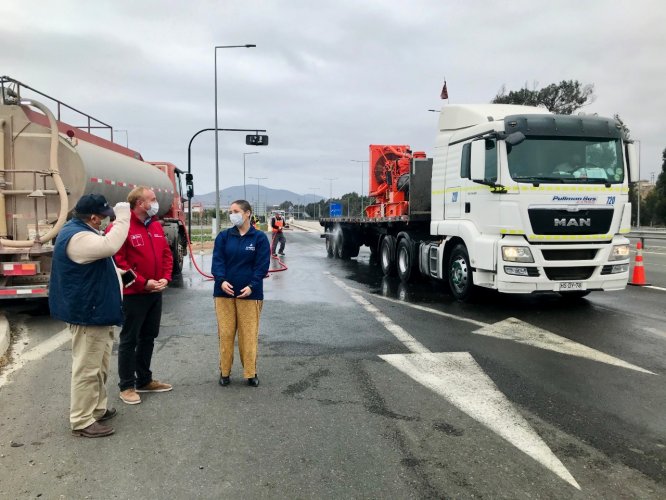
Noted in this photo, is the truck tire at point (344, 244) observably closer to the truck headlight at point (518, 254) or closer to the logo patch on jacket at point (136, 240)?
the truck headlight at point (518, 254)

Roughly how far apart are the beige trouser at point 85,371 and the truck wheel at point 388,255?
9853mm

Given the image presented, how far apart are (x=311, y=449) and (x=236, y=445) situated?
532 mm

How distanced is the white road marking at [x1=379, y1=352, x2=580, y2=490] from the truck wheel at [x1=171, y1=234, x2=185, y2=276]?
10.2m

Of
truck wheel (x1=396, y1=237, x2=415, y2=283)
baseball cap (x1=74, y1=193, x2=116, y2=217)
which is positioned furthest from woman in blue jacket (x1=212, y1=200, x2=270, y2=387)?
truck wheel (x1=396, y1=237, x2=415, y2=283)

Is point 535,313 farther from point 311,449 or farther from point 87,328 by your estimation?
point 87,328

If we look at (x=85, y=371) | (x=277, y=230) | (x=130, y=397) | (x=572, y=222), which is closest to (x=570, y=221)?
(x=572, y=222)

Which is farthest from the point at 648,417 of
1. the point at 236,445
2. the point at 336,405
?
Answer: the point at 236,445

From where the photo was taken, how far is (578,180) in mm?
7996

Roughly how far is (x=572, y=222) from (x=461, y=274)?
2.11m

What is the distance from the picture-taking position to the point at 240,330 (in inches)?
196

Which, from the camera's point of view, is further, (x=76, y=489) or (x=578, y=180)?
(x=578, y=180)

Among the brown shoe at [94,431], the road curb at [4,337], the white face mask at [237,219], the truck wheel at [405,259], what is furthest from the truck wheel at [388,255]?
the brown shoe at [94,431]

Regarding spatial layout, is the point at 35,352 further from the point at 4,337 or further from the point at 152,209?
the point at 152,209

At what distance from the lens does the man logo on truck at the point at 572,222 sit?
784 cm
